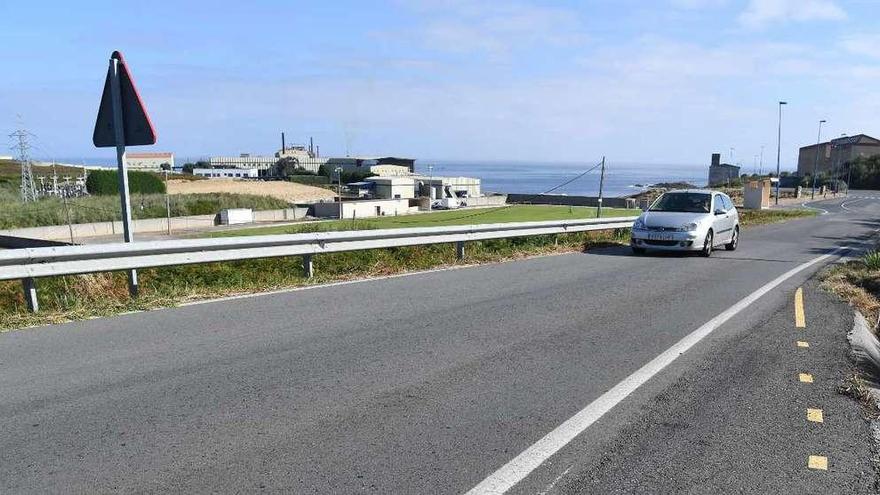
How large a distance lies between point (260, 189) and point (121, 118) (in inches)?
2989

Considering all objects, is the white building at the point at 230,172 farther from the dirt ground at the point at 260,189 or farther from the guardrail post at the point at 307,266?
the guardrail post at the point at 307,266

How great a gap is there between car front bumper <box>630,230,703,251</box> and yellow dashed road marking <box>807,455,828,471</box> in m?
10.4

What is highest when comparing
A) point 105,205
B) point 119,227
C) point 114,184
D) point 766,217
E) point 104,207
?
point 114,184

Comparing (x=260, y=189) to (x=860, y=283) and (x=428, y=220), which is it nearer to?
(x=428, y=220)

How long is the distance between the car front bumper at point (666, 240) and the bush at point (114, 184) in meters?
53.2

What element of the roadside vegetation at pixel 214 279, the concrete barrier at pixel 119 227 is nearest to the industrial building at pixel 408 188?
the concrete barrier at pixel 119 227

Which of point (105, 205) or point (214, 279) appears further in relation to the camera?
point (105, 205)

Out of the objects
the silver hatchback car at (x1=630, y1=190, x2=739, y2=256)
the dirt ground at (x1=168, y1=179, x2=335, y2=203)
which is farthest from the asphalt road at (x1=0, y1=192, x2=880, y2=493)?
the dirt ground at (x1=168, y1=179, x2=335, y2=203)

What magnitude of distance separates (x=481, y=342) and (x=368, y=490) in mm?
3112

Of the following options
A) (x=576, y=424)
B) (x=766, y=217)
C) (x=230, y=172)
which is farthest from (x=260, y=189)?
(x=576, y=424)

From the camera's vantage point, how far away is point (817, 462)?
3961 mm

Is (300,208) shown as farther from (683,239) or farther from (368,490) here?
(368,490)

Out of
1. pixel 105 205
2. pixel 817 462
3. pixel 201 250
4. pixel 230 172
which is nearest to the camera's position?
pixel 817 462

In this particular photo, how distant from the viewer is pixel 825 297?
30.8 ft
